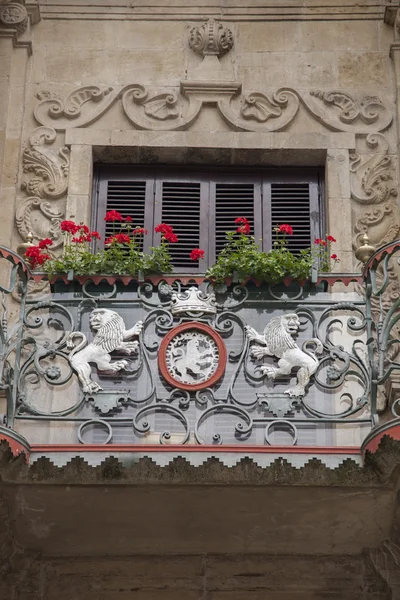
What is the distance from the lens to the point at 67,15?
45.3ft

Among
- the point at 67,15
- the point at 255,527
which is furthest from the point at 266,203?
the point at 255,527

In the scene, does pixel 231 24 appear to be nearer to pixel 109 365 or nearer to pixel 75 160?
pixel 75 160

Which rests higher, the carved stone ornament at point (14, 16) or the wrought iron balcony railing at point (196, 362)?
the carved stone ornament at point (14, 16)

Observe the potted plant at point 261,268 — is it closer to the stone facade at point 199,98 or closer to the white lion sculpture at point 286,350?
the white lion sculpture at point 286,350

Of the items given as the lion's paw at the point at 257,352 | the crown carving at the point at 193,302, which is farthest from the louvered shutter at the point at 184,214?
the lion's paw at the point at 257,352

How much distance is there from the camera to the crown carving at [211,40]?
13.5 metres

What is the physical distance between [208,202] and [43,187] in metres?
1.47

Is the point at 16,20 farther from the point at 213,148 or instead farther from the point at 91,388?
the point at 91,388

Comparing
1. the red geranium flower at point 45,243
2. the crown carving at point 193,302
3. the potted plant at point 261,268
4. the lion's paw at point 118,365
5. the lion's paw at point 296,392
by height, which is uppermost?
the red geranium flower at point 45,243

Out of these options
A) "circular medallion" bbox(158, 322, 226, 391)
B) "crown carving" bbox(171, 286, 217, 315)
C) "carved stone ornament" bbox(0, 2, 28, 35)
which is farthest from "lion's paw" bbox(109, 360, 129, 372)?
"carved stone ornament" bbox(0, 2, 28, 35)

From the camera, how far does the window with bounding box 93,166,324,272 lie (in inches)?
507

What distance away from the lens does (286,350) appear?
10508 millimetres

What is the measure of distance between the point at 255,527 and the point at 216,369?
3.74ft

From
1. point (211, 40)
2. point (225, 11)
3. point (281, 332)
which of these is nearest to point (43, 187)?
point (211, 40)
